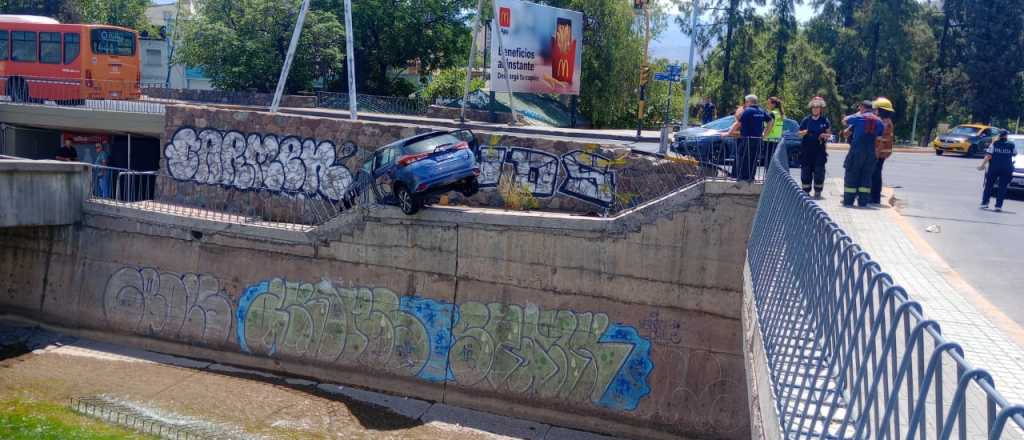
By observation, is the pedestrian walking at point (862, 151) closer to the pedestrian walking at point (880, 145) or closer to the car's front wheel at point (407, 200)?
the pedestrian walking at point (880, 145)

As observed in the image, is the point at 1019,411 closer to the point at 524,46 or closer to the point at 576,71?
the point at 524,46

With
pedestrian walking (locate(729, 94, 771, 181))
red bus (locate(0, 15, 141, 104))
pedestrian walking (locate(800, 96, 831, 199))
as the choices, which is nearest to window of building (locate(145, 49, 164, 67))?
red bus (locate(0, 15, 141, 104))

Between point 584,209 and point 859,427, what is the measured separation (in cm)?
1303

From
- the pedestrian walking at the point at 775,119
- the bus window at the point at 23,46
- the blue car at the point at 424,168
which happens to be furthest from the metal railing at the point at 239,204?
the bus window at the point at 23,46

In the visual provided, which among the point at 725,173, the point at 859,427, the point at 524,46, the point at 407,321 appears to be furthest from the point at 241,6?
the point at 859,427

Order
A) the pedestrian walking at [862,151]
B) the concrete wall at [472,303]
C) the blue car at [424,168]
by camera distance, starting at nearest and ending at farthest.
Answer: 1. the pedestrian walking at [862,151]
2. the concrete wall at [472,303]
3. the blue car at [424,168]

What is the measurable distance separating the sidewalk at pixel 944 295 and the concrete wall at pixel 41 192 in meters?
16.0

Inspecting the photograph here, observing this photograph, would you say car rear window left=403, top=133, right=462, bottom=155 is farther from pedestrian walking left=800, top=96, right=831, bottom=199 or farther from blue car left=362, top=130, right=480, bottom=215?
pedestrian walking left=800, top=96, right=831, bottom=199

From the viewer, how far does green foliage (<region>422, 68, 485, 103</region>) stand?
124 ft

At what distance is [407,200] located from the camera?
16.2 metres

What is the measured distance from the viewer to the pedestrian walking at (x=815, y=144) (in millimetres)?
15008

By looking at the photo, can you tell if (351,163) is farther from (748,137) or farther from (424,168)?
(748,137)

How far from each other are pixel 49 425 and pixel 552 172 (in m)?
9.86

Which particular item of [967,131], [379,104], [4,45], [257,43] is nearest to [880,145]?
[379,104]
